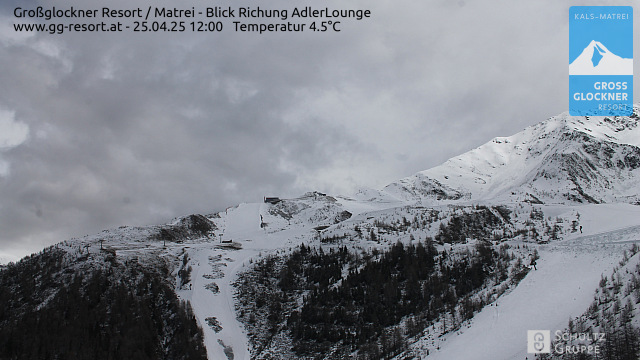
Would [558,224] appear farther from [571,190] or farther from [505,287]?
[571,190]

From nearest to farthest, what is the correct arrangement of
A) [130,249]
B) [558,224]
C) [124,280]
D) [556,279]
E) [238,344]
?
1. [556,279]
2. [238,344]
3. [124,280]
4. [130,249]
5. [558,224]

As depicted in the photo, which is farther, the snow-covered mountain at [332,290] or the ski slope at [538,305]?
the snow-covered mountain at [332,290]

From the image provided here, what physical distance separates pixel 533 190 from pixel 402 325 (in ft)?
464

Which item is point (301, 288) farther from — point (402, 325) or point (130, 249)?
point (130, 249)

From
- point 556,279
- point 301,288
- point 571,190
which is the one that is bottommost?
point 301,288

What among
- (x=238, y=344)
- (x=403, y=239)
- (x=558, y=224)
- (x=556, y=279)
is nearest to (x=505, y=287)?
(x=556, y=279)

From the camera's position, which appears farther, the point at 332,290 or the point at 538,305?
the point at 332,290

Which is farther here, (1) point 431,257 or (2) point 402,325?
(1) point 431,257

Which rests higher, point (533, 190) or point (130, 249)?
point (533, 190)

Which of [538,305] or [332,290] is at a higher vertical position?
[538,305]

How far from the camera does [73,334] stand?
39500 millimetres

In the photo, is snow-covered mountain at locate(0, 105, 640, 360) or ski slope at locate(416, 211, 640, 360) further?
snow-covered mountain at locate(0, 105, 640, 360)

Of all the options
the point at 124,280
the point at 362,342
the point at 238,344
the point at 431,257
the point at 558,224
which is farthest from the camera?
the point at 558,224

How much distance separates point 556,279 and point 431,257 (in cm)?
1682
